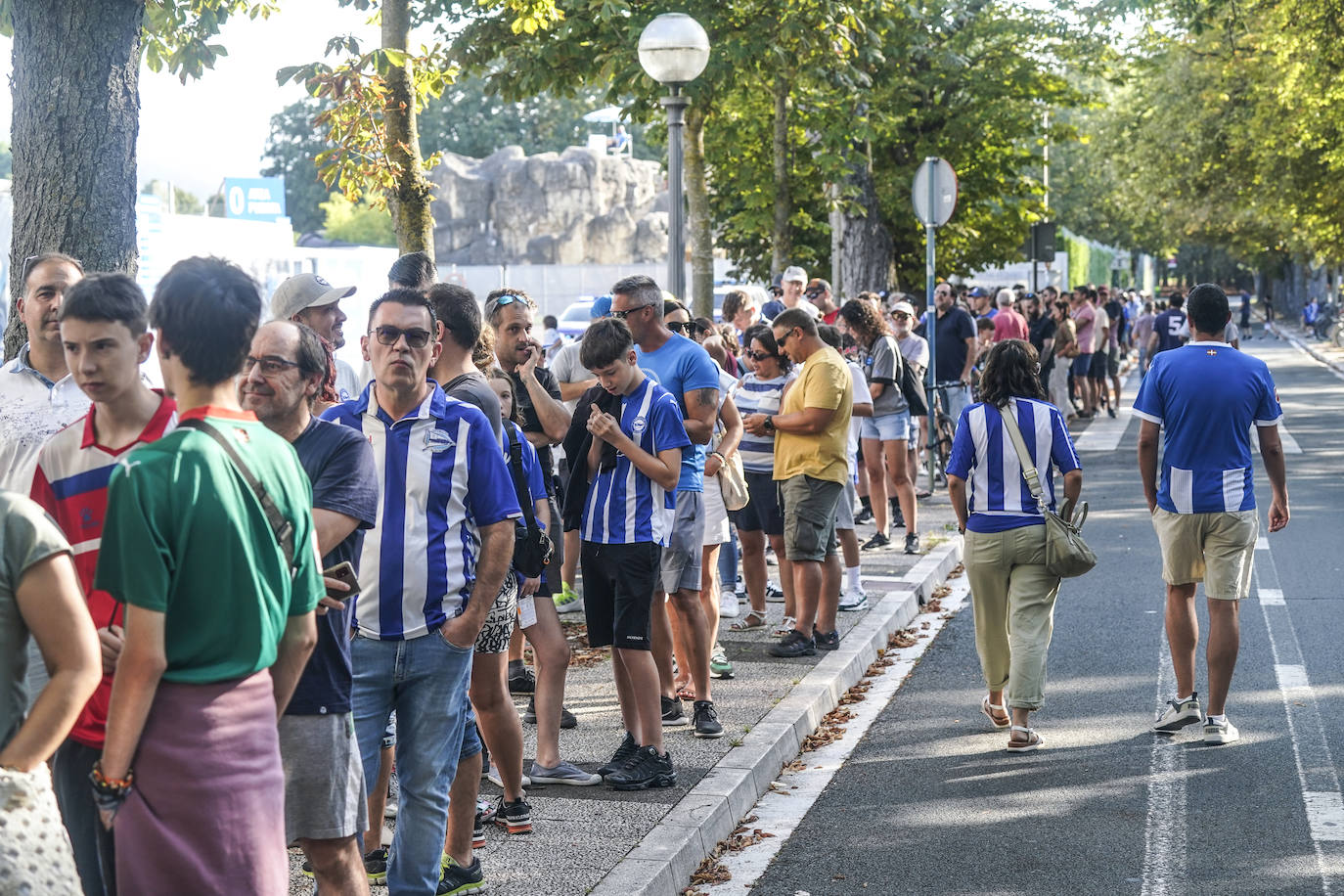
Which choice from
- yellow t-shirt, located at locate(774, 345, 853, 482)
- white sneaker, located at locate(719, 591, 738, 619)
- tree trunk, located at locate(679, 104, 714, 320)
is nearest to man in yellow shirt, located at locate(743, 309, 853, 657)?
yellow t-shirt, located at locate(774, 345, 853, 482)

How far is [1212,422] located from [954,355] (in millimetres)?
8757

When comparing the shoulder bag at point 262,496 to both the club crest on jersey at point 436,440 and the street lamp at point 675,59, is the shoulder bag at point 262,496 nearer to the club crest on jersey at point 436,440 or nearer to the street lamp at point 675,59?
the club crest on jersey at point 436,440

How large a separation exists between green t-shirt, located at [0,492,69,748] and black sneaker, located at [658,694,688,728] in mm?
4399

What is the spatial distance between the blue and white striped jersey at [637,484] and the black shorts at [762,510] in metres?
3.02

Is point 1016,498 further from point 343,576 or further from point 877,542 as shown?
point 877,542

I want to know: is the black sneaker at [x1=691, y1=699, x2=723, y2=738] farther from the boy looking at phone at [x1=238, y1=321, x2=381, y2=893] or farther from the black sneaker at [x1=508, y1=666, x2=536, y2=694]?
the boy looking at phone at [x1=238, y1=321, x2=381, y2=893]

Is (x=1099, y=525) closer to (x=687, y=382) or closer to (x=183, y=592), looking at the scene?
(x=687, y=382)

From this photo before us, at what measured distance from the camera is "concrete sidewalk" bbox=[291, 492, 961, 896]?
5.07 meters

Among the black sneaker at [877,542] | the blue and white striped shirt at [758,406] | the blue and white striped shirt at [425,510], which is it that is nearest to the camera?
the blue and white striped shirt at [425,510]

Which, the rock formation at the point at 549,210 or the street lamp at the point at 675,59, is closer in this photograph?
the street lamp at the point at 675,59

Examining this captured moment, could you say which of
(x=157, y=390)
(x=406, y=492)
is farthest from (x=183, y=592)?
(x=406, y=492)

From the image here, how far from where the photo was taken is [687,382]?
6988mm

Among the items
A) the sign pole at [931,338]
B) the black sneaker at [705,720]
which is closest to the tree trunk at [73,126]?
the black sneaker at [705,720]

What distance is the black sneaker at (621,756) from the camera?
6.04 meters
